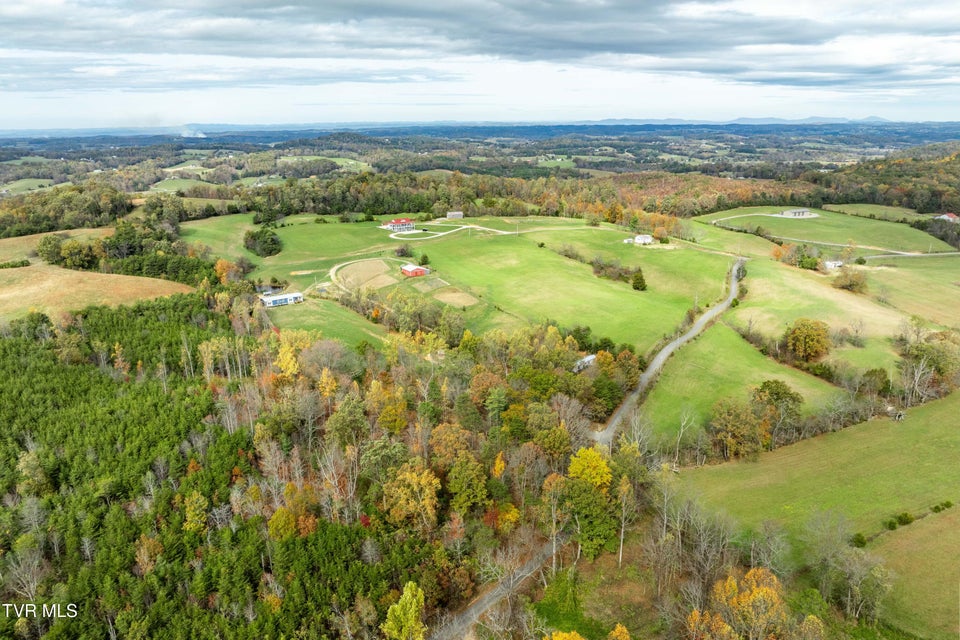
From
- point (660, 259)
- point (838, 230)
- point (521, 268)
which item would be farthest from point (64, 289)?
point (838, 230)

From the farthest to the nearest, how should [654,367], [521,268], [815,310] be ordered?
[521,268]
[815,310]
[654,367]

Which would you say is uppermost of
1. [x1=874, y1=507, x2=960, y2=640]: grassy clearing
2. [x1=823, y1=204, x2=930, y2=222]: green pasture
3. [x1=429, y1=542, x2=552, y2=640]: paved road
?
[x1=823, y1=204, x2=930, y2=222]: green pasture

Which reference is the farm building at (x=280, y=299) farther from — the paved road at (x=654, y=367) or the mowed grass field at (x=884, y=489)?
the mowed grass field at (x=884, y=489)

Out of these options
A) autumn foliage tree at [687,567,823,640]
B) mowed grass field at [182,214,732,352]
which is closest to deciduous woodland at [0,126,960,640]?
autumn foliage tree at [687,567,823,640]

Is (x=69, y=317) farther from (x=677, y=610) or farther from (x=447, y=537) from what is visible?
(x=677, y=610)

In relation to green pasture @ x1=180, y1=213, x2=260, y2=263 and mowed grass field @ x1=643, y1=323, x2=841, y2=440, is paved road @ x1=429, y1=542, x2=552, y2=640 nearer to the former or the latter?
mowed grass field @ x1=643, y1=323, x2=841, y2=440

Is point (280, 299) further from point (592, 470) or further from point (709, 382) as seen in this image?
point (709, 382)
